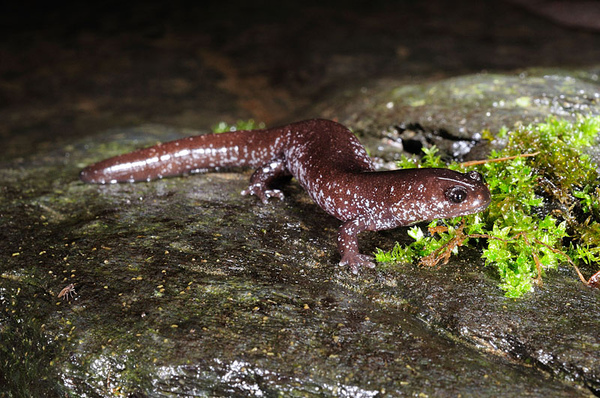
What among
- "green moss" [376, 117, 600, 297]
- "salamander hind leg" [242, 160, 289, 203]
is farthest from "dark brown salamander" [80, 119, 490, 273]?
"green moss" [376, 117, 600, 297]

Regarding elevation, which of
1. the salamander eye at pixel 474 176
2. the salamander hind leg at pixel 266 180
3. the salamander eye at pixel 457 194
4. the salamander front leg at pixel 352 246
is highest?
the salamander eye at pixel 474 176

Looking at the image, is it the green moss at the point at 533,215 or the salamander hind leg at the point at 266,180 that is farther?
the salamander hind leg at the point at 266,180

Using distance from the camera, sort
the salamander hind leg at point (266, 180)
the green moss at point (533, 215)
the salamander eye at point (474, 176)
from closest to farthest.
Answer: the green moss at point (533, 215), the salamander eye at point (474, 176), the salamander hind leg at point (266, 180)

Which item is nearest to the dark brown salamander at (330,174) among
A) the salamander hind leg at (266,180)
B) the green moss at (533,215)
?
the salamander hind leg at (266,180)

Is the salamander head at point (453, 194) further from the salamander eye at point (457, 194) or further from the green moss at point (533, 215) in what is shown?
the green moss at point (533, 215)

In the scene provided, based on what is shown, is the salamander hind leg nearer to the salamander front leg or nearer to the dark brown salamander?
the dark brown salamander

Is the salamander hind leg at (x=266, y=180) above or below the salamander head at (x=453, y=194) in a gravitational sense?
below

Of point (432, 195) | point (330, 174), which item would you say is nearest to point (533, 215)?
point (432, 195)

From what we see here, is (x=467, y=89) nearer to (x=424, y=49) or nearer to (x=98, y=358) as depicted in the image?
(x=98, y=358)

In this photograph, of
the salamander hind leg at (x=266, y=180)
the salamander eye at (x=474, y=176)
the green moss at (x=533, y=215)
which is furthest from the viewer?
the salamander hind leg at (x=266, y=180)
